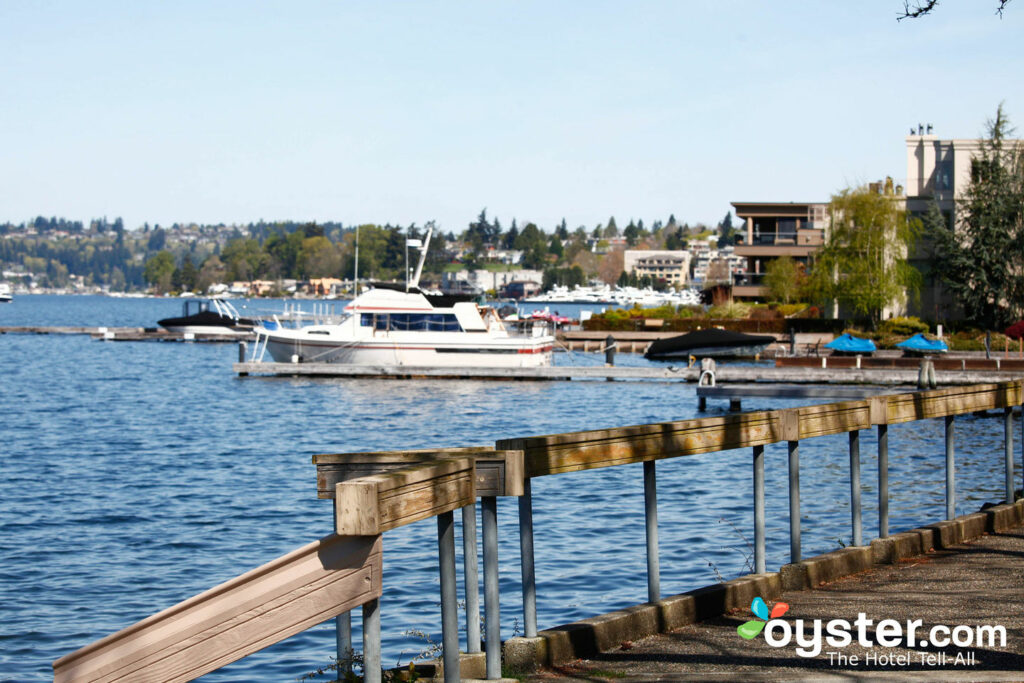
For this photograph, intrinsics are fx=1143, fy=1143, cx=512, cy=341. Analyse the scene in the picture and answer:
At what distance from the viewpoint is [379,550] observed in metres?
4.16

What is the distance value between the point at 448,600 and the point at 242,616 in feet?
4.48

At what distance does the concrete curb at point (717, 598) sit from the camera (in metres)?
6.25

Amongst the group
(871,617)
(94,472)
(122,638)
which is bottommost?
(94,472)

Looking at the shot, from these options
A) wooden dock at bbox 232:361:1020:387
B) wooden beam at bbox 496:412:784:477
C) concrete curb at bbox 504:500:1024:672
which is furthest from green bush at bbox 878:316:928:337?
wooden beam at bbox 496:412:784:477

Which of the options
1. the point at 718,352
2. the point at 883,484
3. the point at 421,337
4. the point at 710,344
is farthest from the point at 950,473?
the point at 718,352

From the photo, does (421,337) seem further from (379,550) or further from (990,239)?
(379,550)

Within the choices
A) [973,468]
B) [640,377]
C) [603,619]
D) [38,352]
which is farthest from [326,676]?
[38,352]

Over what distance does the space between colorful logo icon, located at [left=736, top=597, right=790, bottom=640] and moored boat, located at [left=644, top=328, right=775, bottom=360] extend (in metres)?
52.1

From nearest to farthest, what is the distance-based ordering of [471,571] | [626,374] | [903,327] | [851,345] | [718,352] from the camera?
1. [471,571]
2. [626,374]
3. [851,345]
4. [903,327]
5. [718,352]

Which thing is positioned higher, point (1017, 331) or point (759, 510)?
point (1017, 331)

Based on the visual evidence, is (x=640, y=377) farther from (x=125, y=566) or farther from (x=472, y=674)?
(x=472, y=674)

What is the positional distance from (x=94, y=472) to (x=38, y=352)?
58.4 m

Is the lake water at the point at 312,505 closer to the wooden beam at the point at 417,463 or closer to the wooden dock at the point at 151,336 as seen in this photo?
the wooden beam at the point at 417,463

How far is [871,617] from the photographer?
718cm
